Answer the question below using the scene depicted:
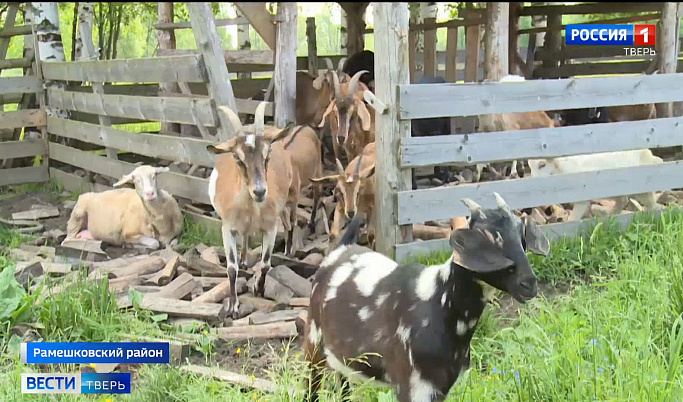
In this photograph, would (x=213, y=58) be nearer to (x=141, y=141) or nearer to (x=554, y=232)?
(x=141, y=141)

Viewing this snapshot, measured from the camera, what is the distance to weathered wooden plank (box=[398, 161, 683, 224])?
5.29 m

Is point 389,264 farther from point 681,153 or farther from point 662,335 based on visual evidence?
point 681,153

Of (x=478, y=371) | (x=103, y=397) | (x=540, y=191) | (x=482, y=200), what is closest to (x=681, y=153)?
(x=540, y=191)

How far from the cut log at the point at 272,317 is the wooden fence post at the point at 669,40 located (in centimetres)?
555

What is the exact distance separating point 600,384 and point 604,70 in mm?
9325

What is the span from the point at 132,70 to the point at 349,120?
246 centimetres

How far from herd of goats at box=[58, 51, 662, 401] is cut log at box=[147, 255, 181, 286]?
0.54m

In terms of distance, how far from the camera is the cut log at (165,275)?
18.1ft

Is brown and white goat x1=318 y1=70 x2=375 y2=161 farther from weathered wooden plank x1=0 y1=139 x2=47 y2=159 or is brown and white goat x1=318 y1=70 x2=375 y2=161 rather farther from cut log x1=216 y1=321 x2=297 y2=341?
weathered wooden plank x1=0 y1=139 x2=47 y2=159

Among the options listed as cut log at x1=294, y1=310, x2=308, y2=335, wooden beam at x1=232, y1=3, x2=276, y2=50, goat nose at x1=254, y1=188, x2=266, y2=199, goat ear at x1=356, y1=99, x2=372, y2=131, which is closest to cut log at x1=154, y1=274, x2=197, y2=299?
goat nose at x1=254, y1=188, x2=266, y2=199

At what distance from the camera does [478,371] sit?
11.9 feet

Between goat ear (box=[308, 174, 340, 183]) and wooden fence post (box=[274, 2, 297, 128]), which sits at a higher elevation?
wooden fence post (box=[274, 2, 297, 128])

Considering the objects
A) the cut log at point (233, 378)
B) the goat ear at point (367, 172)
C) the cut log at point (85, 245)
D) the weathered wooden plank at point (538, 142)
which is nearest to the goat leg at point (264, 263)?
the goat ear at point (367, 172)

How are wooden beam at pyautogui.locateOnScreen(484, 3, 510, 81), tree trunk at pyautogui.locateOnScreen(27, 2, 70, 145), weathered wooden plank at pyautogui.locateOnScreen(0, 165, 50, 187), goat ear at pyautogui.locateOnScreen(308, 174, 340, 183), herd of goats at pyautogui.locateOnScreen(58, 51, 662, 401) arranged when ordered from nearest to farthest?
1. herd of goats at pyautogui.locateOnScreen(58, 51, 662, 401)
2. goat ear at pyautogui.locateOnScreen(308, 174, 340, 183)
3. wooden beam at pyautogui.locateOnScreen(484, 3, 510, 81)
4. weathered wooden plank at pyautogui.locateOnScreen(0, 165, 50, 187)
5. tree trunk at pyautogui.locateOnScreen(27, 2, 70, 145)
